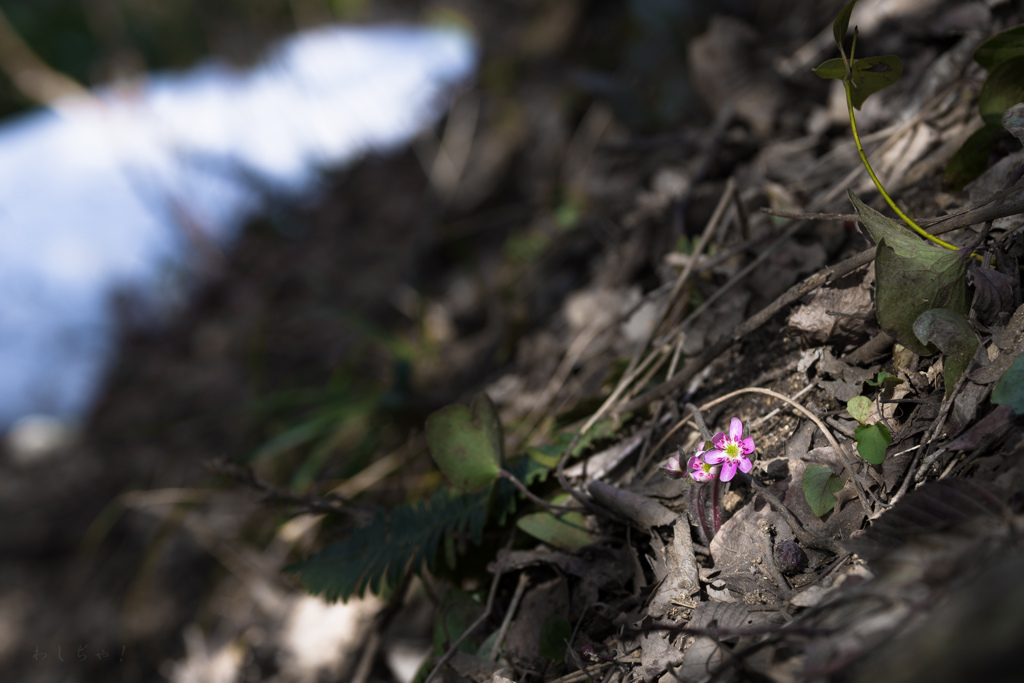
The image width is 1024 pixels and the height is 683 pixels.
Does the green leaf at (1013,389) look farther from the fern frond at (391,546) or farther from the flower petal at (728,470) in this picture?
the fern frond at (391,546)

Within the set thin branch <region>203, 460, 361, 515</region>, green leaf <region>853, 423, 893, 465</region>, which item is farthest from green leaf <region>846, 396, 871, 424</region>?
thin branch <region>203, 460, 361, 515</region>

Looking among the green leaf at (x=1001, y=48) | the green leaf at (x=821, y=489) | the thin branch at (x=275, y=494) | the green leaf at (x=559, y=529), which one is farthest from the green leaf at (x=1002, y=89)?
the thin branch at (x=275, y=494)

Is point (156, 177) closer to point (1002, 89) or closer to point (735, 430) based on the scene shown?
point (735, 430)

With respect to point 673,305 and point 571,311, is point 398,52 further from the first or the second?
point 673,305

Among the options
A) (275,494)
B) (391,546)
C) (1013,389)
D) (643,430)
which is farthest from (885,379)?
(275,494)

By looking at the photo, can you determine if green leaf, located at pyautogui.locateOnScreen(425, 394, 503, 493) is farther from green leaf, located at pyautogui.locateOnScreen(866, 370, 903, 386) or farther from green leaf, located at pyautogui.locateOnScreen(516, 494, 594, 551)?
green leaf, located at pyautogui.locateOnScreen(866, 370, 903, 386)
